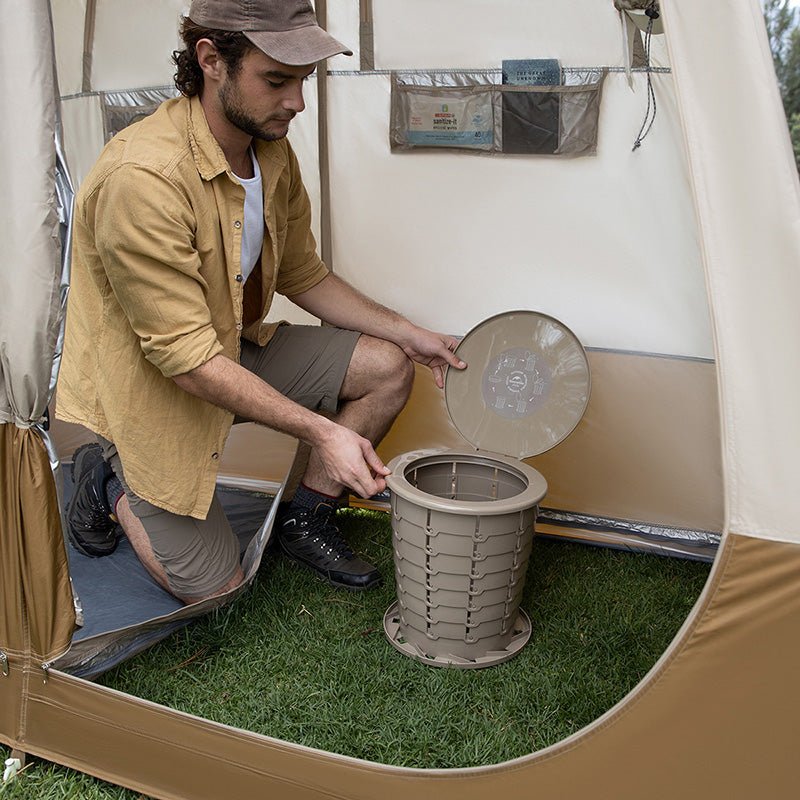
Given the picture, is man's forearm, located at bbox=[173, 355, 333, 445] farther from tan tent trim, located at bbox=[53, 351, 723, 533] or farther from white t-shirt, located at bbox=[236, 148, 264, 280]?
tan tent trim, located at bbox=[53, 351, 723, 533]

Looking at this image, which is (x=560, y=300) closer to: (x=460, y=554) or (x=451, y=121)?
(x=451, y=121)

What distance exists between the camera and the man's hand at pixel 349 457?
1918 mm

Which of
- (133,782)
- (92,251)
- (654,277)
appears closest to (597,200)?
(654,277)

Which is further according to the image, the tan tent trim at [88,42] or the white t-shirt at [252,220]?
the tan tent trim at [88,42]

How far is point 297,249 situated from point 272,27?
739 millimetres

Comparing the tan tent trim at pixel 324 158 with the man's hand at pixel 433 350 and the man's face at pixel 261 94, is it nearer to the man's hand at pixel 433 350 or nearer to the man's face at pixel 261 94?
the man's hand at pixel 433 350

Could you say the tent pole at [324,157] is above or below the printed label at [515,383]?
above

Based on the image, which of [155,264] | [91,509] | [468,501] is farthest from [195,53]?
[91,509]

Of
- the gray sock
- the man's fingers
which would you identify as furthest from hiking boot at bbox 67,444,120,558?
the man's fingers

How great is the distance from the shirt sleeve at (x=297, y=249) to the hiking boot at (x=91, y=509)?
2.51ft

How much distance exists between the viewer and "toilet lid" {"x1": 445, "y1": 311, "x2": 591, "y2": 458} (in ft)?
8.08

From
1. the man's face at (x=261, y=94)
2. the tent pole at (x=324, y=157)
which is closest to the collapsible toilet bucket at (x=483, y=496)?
the tent pole at (x=324, y=157)

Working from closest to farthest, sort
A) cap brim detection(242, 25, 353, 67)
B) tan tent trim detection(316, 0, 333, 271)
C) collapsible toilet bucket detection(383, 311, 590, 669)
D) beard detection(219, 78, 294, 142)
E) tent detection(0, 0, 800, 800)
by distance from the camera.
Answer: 1. tent detection(0, 0, 800, 800)
2. cap brim detection(242, 25, 353, 67)
3. beard detection(219, 78, 294, 142)
4. collapsible toilet bucket detection(383, 311, 590, 669)
5. tan tent trim detection(316, 0, 333, 271)

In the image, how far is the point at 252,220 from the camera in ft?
7.25
